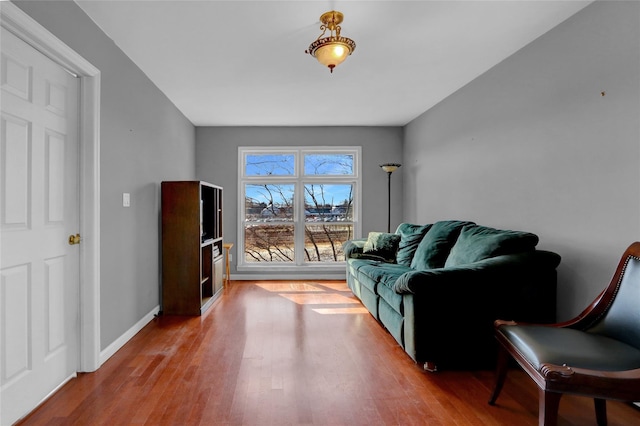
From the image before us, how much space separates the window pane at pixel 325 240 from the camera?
5336 millimetres

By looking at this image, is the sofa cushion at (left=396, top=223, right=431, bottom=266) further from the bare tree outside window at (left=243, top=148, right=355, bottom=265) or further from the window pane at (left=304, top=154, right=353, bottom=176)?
the window pane at (left=304, top=154, right=353, bottom=176)

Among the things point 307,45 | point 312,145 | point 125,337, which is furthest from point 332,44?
point 312,145

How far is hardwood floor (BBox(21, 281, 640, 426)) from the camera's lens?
177 centimetres

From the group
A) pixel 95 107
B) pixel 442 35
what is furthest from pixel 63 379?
pixel 442 35

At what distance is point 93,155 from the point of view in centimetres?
226

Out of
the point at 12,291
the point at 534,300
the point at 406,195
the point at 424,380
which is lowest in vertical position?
the point at 424,380

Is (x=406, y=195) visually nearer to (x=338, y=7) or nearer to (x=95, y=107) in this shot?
(x=338, y=7)

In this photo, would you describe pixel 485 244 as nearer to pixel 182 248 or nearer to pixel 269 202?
pixel 182 248

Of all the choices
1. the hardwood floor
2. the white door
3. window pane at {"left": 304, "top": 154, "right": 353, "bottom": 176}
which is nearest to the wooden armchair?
the hardwood floor

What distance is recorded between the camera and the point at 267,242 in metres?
Answer: 5.32

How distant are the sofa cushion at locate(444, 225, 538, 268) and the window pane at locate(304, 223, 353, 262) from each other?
8.29 ft

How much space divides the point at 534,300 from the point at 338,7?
243cm

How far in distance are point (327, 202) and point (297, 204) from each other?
1.65ft

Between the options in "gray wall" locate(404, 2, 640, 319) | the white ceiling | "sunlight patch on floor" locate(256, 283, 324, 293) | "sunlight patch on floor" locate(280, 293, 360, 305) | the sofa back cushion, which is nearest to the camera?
"gray wall" locate(404, 2, 640, 319)
